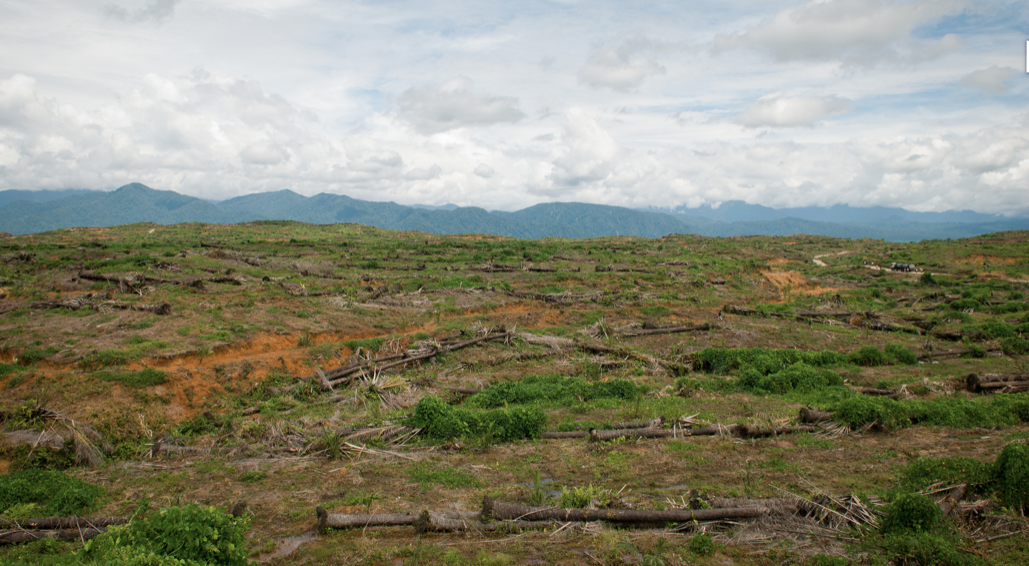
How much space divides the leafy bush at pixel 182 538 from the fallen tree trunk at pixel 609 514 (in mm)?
3371

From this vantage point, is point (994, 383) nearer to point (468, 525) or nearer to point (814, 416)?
point (814, 416)

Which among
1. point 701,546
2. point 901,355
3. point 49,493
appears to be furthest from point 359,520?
point 901,355

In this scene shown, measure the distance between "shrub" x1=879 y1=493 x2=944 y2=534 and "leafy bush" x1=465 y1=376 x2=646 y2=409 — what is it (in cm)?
757

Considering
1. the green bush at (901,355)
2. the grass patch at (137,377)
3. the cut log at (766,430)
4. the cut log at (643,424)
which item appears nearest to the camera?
the cut log at (766,430)

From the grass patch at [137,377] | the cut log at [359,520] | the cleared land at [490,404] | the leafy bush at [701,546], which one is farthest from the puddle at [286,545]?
→ the grass patch at [137,377]

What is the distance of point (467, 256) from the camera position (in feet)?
142

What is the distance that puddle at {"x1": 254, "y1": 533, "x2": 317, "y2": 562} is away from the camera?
6738mm

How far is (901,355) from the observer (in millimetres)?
17156

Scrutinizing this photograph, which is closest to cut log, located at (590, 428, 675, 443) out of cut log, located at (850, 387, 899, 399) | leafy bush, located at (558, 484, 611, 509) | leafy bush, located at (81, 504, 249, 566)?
leafy bush, located at (558, 484, 611, 509)

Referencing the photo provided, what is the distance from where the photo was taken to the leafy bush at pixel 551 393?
13.7 metres

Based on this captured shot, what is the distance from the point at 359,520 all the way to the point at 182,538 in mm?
2487

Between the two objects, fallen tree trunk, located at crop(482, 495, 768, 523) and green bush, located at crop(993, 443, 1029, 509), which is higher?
green bush, located at crop(993, 443, 1029, 509)

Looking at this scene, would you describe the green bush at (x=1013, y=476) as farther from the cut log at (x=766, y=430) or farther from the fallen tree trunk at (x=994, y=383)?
the fallen tree trunk at (x=994, y=383)

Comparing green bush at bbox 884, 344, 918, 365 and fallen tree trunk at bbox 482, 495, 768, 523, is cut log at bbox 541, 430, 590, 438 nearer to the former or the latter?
fallen tree trunk at bbox 482, 495, 768, 523
